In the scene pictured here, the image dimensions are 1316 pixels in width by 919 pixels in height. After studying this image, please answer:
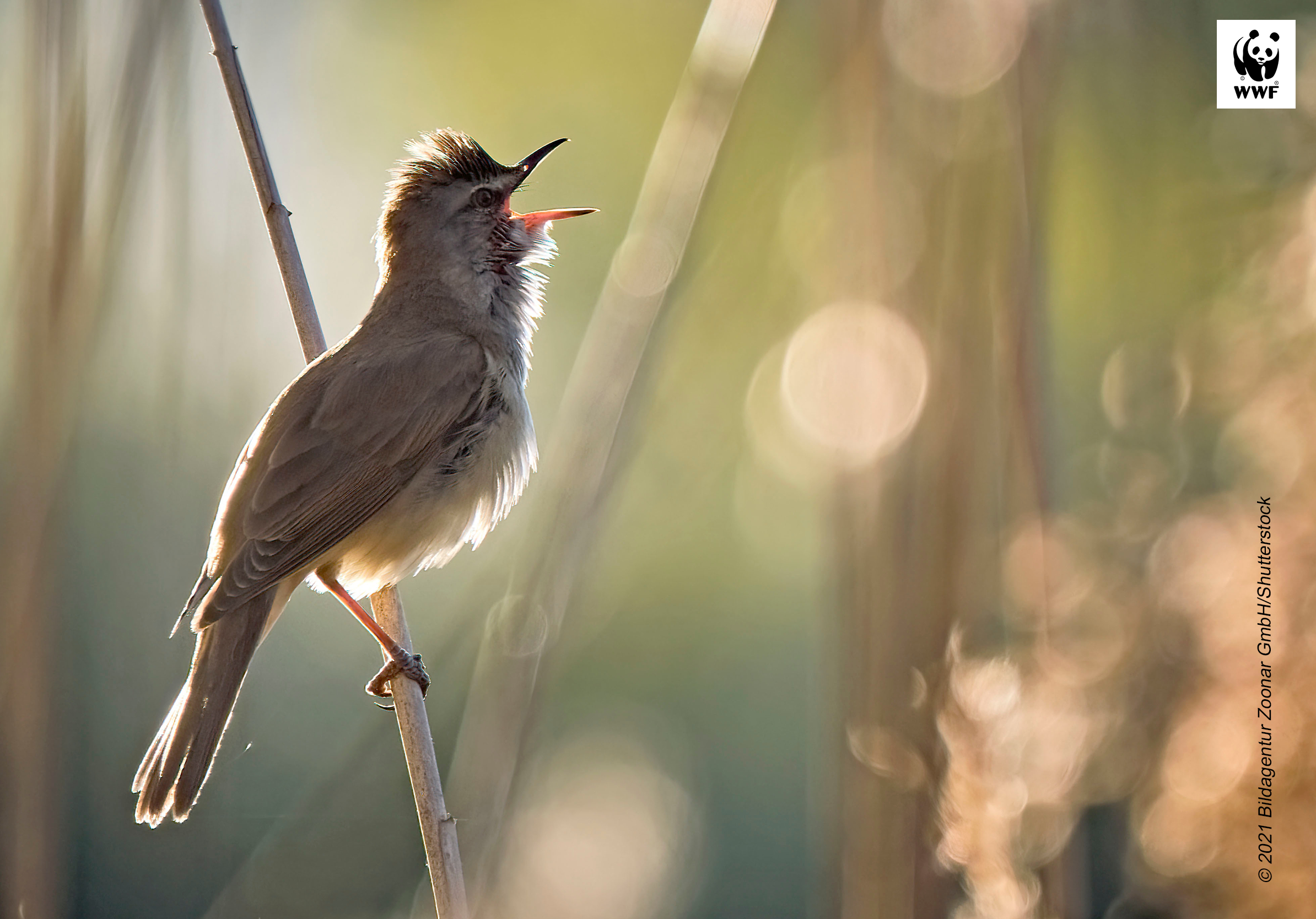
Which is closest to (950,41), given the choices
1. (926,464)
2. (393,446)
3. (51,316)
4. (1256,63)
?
(1256,63)

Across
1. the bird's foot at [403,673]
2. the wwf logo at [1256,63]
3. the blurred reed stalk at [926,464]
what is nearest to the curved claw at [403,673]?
the bird's foot at [403,673]

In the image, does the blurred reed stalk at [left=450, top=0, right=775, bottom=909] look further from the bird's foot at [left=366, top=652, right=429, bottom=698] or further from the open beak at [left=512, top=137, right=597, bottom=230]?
the open beak at [left=512, top=137, right=597, bottom=230]

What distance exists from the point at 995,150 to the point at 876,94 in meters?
0.29

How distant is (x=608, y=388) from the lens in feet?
7.22

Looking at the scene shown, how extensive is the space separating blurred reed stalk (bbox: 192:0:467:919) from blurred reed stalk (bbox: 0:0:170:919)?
0.20 meters

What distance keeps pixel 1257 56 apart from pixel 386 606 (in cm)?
247

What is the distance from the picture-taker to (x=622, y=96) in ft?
15.7

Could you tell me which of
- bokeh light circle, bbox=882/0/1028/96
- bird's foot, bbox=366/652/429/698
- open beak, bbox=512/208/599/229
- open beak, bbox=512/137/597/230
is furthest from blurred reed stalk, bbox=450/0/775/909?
open beak, bbox=512/137/597/230

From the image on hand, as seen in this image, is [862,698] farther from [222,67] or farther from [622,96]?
[622,96]

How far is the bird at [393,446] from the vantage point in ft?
7.79

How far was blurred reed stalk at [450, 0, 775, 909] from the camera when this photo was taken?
210cm

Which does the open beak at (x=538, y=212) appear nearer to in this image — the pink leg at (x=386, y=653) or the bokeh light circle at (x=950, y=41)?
the bokeh light circle at (x=950, y=41)

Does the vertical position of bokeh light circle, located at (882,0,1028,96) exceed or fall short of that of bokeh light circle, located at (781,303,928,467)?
it exceeds it

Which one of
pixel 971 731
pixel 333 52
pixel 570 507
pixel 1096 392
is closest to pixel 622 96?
pixel 333 52
